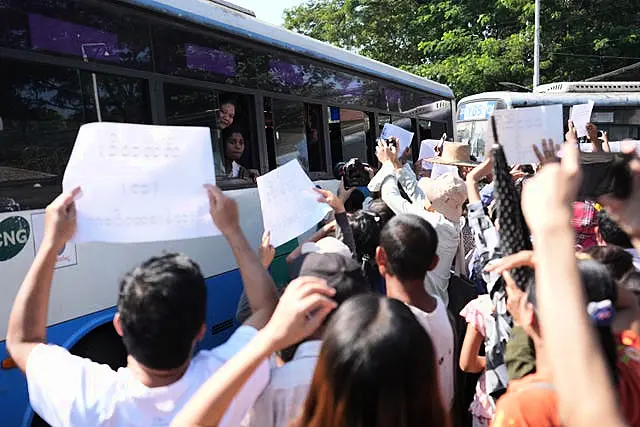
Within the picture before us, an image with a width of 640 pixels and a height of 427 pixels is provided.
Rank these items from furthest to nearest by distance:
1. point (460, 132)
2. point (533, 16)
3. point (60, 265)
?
point (533, 16) < point (460, 132) < point (60, 265)

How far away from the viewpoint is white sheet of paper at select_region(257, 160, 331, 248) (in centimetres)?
257

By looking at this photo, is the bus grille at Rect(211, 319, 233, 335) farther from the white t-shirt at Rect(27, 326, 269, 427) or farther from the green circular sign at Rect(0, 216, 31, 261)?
the white t-shirt at Rect(27, 326, 269, 427)

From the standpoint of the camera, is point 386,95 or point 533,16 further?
point 533,16

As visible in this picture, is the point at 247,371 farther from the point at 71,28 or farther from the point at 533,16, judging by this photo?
the point at 533,16

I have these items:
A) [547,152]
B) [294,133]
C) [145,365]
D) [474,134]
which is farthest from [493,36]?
[145,365]

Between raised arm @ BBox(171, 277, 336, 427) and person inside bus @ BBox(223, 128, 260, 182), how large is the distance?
3349 millimetres

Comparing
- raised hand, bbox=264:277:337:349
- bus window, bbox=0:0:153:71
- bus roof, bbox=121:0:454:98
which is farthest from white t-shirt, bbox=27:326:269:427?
bus roof, bbox=121:0:454:98

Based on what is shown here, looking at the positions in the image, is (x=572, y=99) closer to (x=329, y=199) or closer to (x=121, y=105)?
(x=121, y=105)

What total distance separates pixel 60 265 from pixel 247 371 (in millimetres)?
2138

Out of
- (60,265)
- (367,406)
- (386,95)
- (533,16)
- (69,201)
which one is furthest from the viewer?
(533,16)

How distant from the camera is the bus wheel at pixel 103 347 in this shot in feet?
10.9

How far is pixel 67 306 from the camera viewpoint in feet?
10.5

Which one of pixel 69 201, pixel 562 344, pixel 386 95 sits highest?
pixel 386 95

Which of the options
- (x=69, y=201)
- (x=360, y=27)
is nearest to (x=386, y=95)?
(x=69, y=201)
